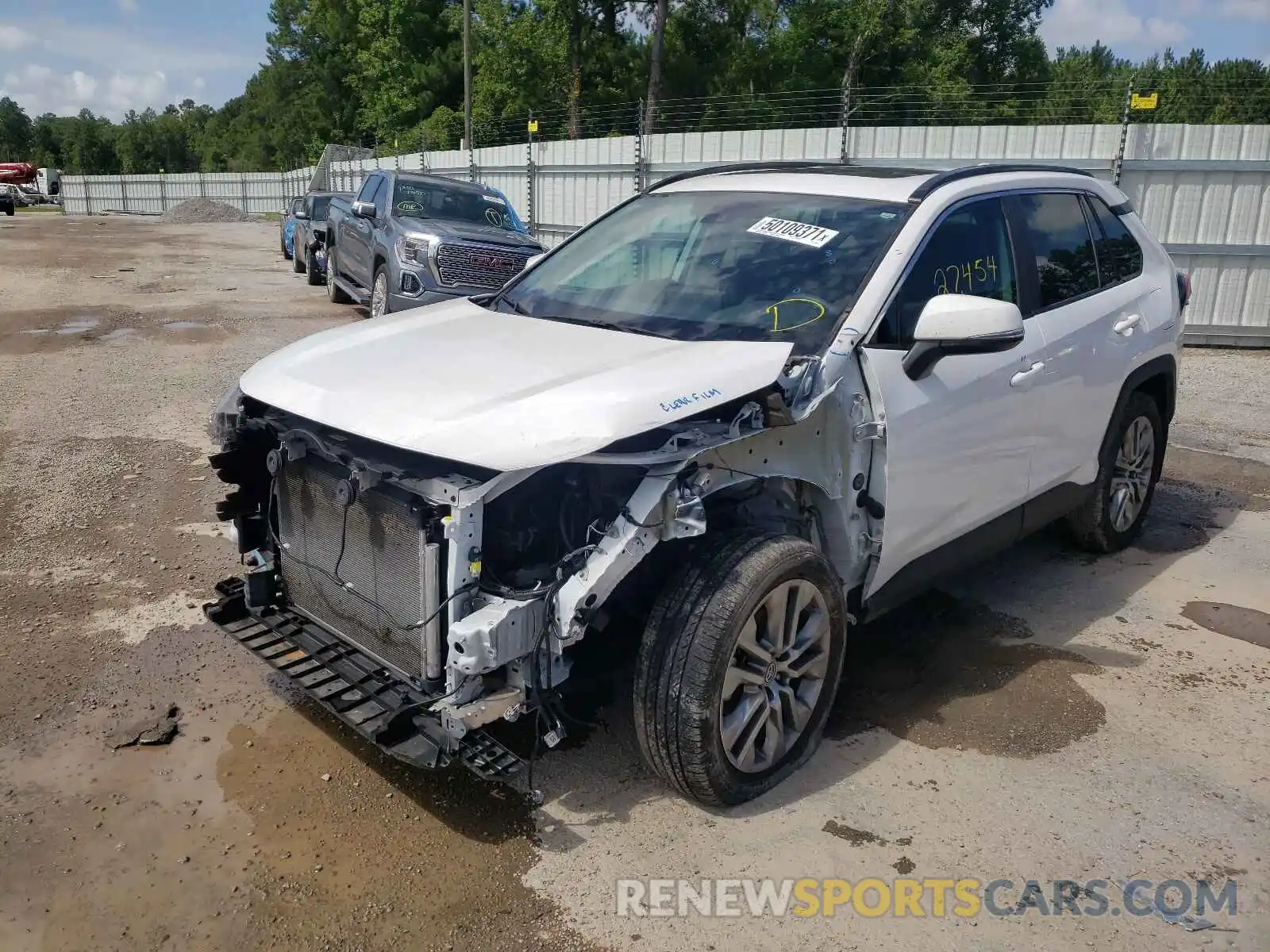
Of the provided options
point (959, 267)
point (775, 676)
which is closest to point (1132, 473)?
point (959, 267)

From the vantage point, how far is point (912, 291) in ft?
12.5

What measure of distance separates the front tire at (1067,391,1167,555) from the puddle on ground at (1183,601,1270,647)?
1.86ft

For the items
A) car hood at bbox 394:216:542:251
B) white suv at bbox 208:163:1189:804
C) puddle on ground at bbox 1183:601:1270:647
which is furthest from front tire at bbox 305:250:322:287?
puddle on ground at bbox 1183:601:1270:647

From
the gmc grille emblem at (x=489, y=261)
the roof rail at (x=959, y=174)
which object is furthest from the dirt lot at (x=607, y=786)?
the gmc grille emblem at (x=489, y=261)

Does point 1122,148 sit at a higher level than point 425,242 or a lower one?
higher

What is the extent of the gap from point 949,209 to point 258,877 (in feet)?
10.8

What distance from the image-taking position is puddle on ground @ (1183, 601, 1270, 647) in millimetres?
4816

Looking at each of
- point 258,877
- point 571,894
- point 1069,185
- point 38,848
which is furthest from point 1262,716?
point 38,848

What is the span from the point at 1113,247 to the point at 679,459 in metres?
3.22

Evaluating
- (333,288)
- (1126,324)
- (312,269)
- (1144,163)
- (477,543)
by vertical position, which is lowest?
(333,288)

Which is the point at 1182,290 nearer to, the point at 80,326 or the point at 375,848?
the point at 375,848

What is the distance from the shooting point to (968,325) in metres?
3.43

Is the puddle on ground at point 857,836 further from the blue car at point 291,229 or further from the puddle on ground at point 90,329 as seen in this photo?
the blue car at point 291,229

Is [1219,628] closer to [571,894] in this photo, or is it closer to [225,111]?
[571,894]
